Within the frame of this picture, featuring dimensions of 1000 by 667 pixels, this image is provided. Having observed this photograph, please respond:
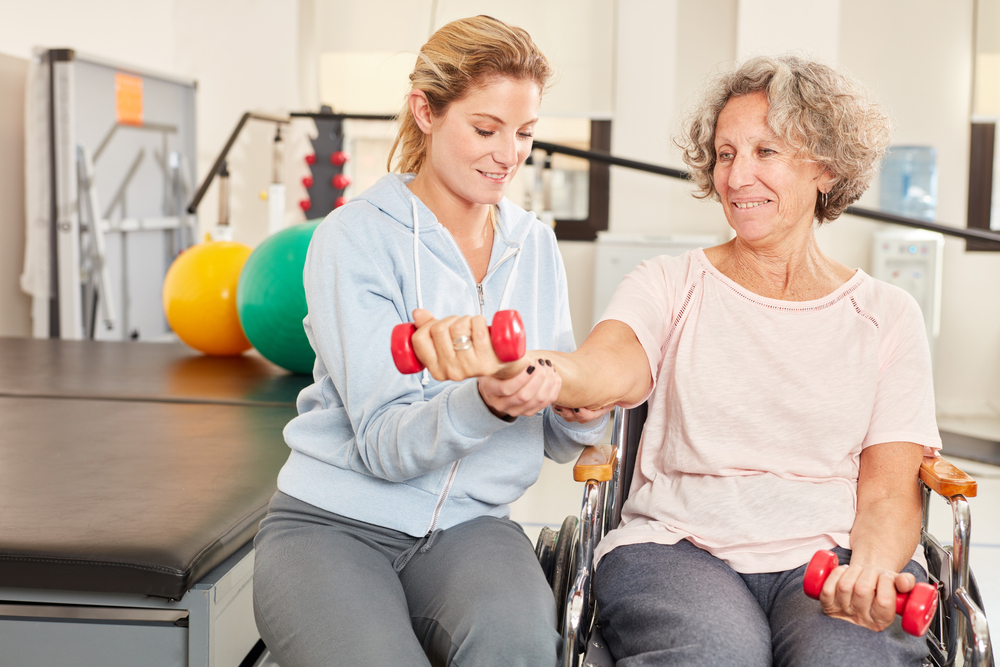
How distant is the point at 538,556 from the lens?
1.46 m

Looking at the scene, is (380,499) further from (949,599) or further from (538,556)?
(949,599)

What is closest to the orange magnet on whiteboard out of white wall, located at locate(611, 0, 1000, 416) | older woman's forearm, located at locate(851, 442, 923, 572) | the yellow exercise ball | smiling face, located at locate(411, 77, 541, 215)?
the yellow exercise ball

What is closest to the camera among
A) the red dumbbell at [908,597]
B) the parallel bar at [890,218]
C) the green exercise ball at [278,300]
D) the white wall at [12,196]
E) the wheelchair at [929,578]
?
the red dumbbell at [908,597]

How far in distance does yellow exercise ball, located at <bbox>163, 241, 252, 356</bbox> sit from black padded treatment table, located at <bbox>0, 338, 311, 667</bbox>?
738mm

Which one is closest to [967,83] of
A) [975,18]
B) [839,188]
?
[975,18]

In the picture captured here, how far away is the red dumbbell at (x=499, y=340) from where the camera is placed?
89cm

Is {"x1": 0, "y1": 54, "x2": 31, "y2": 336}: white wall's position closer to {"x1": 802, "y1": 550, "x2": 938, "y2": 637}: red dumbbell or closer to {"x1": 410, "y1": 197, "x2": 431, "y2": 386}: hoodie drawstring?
{"x1": 410, "y1": 197, "x2": 431, "y2": 386}: hoodie drawstring

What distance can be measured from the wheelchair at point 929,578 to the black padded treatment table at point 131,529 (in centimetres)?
57

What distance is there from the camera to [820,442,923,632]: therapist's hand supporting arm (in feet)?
3.59

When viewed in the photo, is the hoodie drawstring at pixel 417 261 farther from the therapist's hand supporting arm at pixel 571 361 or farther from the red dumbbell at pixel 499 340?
the red dumbbell at pixel 499 340

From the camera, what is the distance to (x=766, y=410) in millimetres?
1334

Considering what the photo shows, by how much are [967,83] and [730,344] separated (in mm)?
4902

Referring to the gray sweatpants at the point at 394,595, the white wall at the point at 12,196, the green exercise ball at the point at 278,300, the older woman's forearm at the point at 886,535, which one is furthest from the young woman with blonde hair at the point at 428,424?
the white wall at the point at 12,196

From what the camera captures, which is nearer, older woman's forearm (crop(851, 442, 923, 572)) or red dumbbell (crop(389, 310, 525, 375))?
red dumbbell (crop(389, 310, 525, 375))
